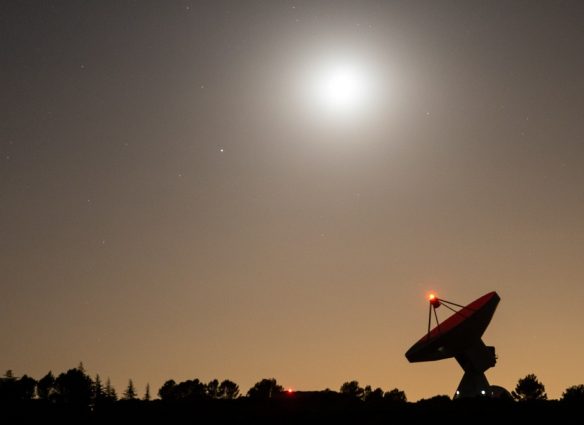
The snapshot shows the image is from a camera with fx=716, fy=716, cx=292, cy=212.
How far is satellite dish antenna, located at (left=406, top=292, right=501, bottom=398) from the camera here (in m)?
50.8

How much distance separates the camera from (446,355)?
52.1 meters

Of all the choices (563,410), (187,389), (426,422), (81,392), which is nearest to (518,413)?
(563,410)

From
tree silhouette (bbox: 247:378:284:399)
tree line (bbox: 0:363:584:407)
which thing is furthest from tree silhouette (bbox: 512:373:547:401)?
tree silhouette (bbox: 247:378:284:399)

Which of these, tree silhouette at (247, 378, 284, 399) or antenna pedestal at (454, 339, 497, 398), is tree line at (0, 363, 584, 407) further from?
antenna pedestal at (454, 339, 497, 398)

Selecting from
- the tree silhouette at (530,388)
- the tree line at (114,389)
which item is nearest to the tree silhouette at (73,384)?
the tree line at (114,389)

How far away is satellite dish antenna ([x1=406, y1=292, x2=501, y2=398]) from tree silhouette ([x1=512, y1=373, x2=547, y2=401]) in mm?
85235

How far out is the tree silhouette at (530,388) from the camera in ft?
429

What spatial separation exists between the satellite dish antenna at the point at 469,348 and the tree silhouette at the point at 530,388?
85235mm

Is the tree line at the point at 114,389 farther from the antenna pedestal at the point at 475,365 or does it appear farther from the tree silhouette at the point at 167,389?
the antenna pedestal at the point at 475,365

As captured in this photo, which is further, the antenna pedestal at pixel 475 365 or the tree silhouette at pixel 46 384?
Result: the tree silhouette at pixel 46 384

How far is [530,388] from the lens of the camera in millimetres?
131625

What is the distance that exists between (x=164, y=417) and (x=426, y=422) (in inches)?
553

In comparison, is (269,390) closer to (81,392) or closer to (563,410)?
(81,392)

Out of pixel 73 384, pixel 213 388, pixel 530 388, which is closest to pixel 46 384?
pixel 73 384
